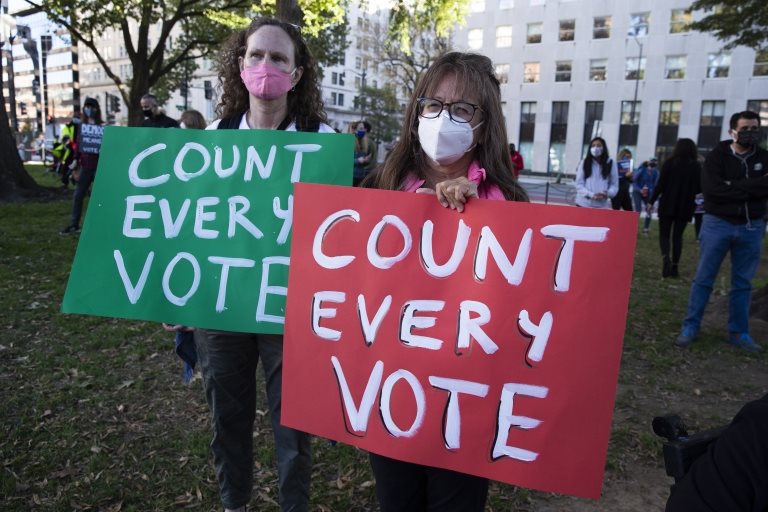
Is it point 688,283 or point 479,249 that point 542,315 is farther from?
point 688,283

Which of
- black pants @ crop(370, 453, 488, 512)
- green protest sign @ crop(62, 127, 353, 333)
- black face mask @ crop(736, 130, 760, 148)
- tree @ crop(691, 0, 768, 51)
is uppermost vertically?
tree @ crop(691, 0, 768, 51)

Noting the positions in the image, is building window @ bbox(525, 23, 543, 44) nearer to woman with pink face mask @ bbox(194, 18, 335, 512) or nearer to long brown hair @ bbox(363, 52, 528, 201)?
woman with pink face mask @ bbox(194, 18, 335, 512)

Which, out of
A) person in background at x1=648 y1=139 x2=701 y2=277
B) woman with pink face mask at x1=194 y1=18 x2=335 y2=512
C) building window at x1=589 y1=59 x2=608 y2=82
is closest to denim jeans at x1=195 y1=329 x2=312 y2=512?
woman with pink face mask at x1=194 y1=18 x2=335 y2=512

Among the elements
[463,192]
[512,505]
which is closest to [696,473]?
[463,192]

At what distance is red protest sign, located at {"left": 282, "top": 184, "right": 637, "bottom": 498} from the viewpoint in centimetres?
143

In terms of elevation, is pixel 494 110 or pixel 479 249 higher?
pixel 494 110

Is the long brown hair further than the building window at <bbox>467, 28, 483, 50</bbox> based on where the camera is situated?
No

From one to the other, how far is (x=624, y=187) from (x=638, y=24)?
4006 cm

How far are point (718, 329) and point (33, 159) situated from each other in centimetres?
4191

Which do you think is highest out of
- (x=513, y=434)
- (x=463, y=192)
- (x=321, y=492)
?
(x=463, y=192)

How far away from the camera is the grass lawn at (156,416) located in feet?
9.12

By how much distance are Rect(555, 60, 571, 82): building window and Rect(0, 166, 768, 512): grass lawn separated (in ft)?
148

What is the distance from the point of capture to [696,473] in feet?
3.37

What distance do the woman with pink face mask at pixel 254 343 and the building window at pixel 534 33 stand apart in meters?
50.6
